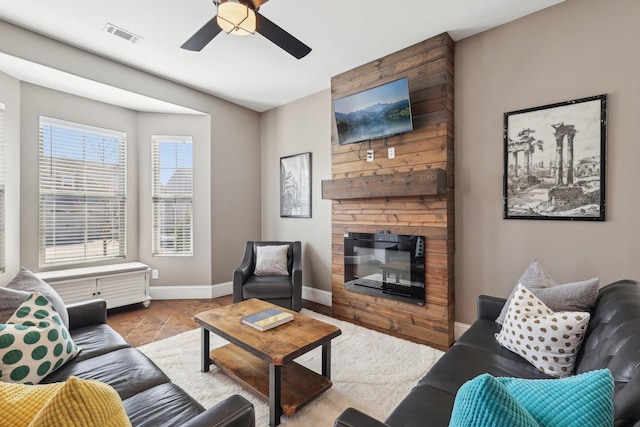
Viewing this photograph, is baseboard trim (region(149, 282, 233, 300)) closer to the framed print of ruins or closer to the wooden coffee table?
the wooden coffee table

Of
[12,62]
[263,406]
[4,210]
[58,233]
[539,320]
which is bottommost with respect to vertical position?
[263,406]

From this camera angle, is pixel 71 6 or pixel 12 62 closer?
pixel 71 6

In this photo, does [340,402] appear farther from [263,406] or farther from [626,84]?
[626,84]

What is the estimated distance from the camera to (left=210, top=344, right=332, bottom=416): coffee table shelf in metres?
1.84

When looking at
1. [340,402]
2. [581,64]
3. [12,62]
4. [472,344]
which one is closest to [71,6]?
[12,62]

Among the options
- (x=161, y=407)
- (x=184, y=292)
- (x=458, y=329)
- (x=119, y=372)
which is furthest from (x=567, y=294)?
(x=184, y=292)

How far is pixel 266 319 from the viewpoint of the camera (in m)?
2.11

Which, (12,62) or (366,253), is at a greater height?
(12,62)

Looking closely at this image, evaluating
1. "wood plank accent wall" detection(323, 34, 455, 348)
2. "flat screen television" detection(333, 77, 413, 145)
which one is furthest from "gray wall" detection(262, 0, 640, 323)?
"flat screen television" detection(333, 77, 413, 145)

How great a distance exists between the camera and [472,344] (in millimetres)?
1786

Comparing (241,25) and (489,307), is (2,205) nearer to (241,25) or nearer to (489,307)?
(241,25)

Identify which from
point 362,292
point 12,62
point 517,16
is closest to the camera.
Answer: point 517,16

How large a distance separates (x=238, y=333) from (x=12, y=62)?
3.27 metres

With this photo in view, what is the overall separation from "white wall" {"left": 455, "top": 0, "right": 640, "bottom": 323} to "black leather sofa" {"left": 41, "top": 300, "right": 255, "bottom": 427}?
8.06 ft
